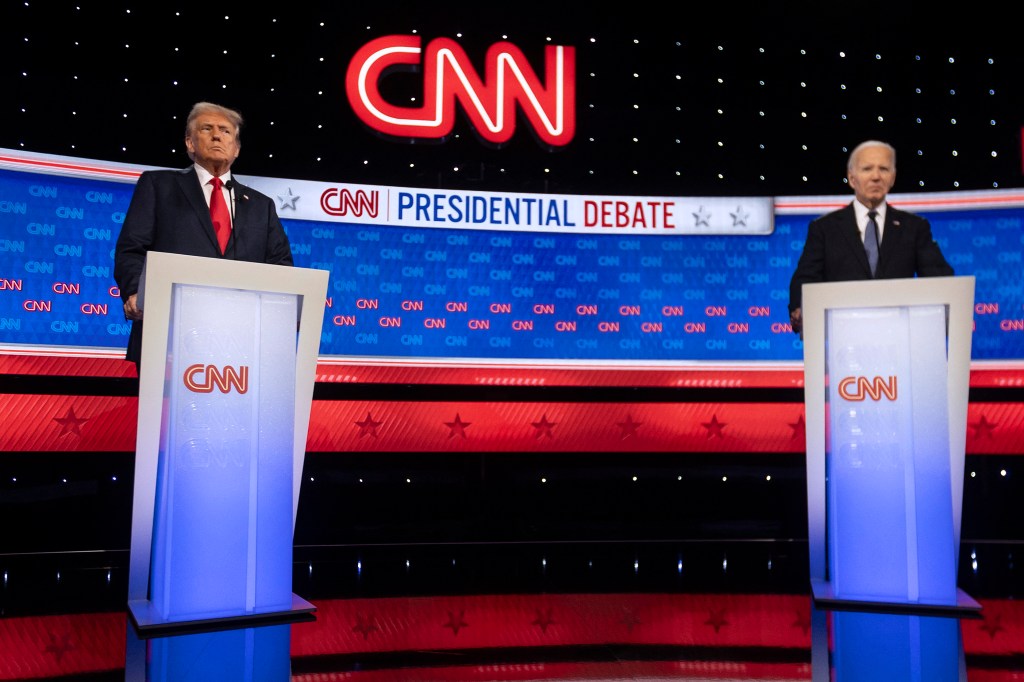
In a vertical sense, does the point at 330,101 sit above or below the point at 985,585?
above

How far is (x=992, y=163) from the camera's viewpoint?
5824mm

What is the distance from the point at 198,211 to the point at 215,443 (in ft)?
2.90

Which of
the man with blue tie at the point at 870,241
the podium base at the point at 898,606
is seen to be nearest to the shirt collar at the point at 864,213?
the man with blue tie at the point at 870,241

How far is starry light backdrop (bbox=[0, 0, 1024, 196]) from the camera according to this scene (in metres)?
5.59

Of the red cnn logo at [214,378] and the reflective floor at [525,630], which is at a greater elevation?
the red cnn logo at [214,378]

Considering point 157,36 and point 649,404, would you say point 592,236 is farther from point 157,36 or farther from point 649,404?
point 157,36

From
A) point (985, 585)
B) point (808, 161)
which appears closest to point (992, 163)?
point (808, 161)

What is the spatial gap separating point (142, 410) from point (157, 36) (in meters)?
3.30

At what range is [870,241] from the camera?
3816 millimetres

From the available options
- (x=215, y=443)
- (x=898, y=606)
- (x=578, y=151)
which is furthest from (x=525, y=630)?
(x=578, y=151)

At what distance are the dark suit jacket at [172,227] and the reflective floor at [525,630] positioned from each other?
1.10 meters

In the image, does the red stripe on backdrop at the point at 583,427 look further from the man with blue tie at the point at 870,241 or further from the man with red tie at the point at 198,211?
the man with red tie at the point at 198,211

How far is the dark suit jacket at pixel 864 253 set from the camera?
12.4 ft

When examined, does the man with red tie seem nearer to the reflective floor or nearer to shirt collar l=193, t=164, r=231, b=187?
shirt collar l=193, t=164, r=231, b=187
